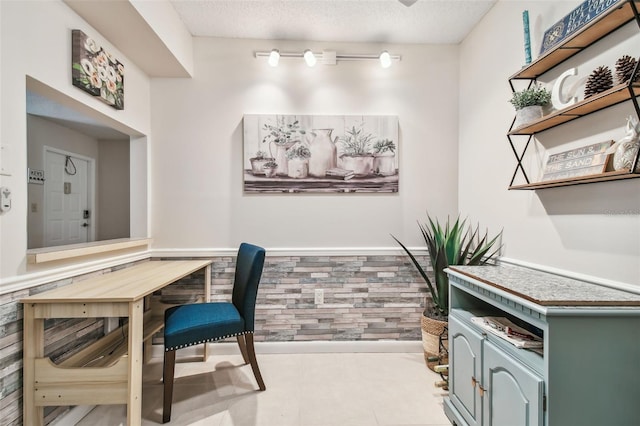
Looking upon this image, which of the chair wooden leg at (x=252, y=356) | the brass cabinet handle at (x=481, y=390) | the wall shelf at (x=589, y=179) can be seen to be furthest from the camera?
the chair wooden leg at (x=252, y=356)

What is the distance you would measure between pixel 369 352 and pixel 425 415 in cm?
78

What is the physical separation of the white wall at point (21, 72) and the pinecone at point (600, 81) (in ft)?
8.17

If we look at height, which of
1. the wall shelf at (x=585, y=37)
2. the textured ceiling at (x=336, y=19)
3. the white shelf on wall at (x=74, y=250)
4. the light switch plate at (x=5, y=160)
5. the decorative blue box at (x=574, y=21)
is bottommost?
the white shelf on wall at (x=74, y=250)

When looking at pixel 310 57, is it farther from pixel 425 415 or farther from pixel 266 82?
pixel 425 415

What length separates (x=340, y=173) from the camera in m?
2.46

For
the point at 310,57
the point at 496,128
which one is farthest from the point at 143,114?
the point at 496,128

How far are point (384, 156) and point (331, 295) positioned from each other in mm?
1267

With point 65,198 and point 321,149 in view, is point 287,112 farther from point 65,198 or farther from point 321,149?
point 65,198

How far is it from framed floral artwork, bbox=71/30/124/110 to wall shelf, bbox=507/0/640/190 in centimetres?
242

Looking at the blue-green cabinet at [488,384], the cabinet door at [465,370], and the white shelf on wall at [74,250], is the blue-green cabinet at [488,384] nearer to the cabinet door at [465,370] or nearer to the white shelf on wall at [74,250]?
the cabinet door at [465,370]

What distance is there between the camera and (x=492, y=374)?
4.21ft

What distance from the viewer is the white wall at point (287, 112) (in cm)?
245

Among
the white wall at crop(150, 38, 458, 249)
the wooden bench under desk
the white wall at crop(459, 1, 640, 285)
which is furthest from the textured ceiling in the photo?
the wooden bench under desk

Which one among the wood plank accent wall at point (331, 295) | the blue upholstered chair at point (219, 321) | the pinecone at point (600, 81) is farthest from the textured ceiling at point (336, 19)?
the wood plank accent wall at point (331, 295)
